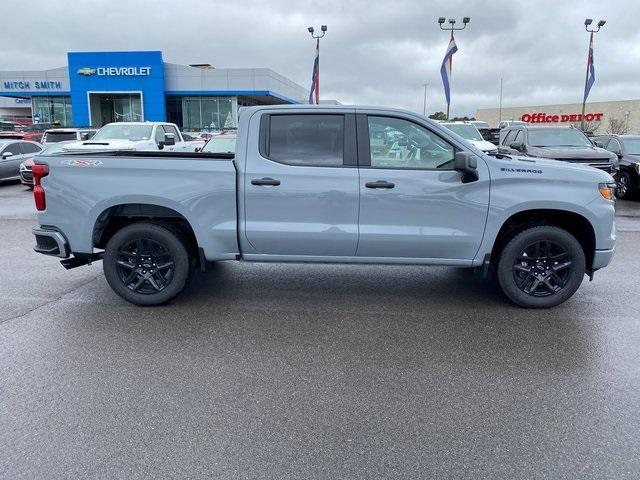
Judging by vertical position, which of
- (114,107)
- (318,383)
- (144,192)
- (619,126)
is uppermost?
(114,107)

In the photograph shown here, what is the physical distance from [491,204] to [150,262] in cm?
347

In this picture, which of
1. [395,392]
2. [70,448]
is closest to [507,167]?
[395,392]

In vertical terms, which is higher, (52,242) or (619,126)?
(619,126)

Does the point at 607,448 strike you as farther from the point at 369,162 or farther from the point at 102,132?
the point at 102,132

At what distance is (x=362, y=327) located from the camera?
192 inches

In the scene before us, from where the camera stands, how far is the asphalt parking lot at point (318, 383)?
9.61ft

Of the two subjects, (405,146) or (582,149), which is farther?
(582,149)

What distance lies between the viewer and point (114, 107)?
49438mm

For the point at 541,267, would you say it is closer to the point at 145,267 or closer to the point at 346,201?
the point at 346,201

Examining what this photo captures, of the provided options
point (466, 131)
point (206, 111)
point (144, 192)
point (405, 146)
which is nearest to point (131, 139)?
point (144, 192)

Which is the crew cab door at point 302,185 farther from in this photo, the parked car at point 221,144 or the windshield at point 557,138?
the windshield at point 557,138

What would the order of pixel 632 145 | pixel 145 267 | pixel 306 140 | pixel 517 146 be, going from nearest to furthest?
1. pixel 306 140
2. pixel 145 267
3. pixel 517 146
4. pixel 632 145

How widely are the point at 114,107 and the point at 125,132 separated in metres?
38.1

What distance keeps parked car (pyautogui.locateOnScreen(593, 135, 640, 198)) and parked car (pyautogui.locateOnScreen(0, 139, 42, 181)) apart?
1849 centimetres
